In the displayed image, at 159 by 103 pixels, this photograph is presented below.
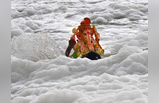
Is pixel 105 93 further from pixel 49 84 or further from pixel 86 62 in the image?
pixel 86 62

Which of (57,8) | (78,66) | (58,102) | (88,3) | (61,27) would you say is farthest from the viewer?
(88,3)

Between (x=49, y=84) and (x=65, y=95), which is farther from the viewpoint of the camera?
(x=49, y=84)

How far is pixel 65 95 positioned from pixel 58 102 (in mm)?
148

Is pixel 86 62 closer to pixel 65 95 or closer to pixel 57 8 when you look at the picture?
pixel 65 95

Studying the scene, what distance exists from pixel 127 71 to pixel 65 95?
1240 millimetres

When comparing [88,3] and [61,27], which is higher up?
[88,3]

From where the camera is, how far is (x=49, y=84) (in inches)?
112

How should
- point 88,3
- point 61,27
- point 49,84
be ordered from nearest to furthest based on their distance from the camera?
point 49,84
point 61,27
point 88,3

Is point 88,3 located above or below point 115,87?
above

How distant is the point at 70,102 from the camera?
2.12 metres

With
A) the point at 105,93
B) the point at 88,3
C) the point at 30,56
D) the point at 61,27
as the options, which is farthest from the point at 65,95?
the point at 88,3
